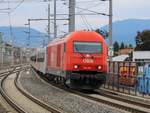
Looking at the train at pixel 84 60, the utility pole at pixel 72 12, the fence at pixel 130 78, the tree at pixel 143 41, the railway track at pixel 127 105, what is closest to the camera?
the railway track at pixel 127 105

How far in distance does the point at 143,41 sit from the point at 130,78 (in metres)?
80.6

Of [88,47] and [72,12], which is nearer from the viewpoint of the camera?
[88,47]

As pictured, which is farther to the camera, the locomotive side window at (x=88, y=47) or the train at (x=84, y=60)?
the locomotive side window at (x=88, y=47)

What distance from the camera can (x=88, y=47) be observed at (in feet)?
96.9

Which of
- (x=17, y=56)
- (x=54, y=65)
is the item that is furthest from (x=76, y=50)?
(x=17, y=56)

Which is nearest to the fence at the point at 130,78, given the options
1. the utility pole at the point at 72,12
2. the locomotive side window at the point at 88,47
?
the locomotive side window at the point at 88,47

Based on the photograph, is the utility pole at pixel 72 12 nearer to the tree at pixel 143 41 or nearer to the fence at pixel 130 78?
the fence at pixel 130 78

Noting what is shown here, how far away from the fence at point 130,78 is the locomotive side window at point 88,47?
213 cm

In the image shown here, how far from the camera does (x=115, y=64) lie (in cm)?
3319

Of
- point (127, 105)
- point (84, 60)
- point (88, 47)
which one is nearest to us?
point (127, 105)

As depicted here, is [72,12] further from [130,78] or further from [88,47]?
[130,78]

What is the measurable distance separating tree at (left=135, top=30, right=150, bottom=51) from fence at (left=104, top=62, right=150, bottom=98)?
73840mm

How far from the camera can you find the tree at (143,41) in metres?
108

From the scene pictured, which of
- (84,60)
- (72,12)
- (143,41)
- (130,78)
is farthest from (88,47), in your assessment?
(143,41)
